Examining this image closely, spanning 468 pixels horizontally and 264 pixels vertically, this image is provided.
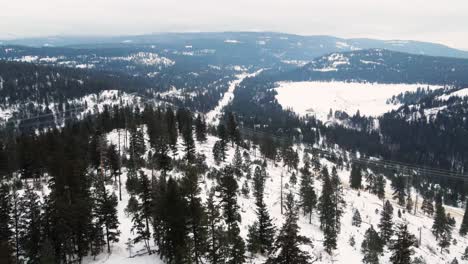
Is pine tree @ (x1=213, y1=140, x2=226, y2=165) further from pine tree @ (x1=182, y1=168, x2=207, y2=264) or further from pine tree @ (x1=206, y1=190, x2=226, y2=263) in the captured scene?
pine tree @ (x1=182, y1=168, x2=207, y2=264)

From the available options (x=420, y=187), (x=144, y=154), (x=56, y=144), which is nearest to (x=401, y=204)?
(x=420, y=187)

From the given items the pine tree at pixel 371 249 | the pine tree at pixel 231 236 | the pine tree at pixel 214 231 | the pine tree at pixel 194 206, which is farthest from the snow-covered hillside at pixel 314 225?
the pine tree at pixel 194 206

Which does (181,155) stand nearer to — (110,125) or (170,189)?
(110,125)

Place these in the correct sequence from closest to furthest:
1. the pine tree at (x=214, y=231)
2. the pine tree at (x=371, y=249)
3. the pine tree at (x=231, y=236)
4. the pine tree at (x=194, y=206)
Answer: the pine tree at (x=194, y=206)
the pine tree at (x=214, y=231)
the pine tree at (x=231, y=236)
the pine tree at (x=371, y=249)

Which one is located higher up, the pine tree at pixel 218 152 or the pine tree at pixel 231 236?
the pine tree at pixel 231 236

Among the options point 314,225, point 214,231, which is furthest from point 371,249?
point 214,231

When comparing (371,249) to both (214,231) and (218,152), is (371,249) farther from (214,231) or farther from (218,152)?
(218,152)

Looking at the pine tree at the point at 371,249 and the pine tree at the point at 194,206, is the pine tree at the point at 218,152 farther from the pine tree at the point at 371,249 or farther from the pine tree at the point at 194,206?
the pine tree at the point at 194,206

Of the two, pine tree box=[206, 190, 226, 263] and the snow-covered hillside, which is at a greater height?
pine tree box=[206, 190, 226, 263]

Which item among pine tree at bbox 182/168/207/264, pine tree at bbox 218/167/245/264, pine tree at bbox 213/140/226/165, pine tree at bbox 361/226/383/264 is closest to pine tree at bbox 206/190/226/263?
pine tree at bbox 182/168/207/264

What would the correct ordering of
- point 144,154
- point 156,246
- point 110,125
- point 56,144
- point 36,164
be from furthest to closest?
point 110,125, point 144,154, point 56,144, point 36,164, point 156,246

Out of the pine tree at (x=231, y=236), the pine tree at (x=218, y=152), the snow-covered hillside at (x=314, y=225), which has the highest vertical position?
the pine tree at (x=231, y=236)
